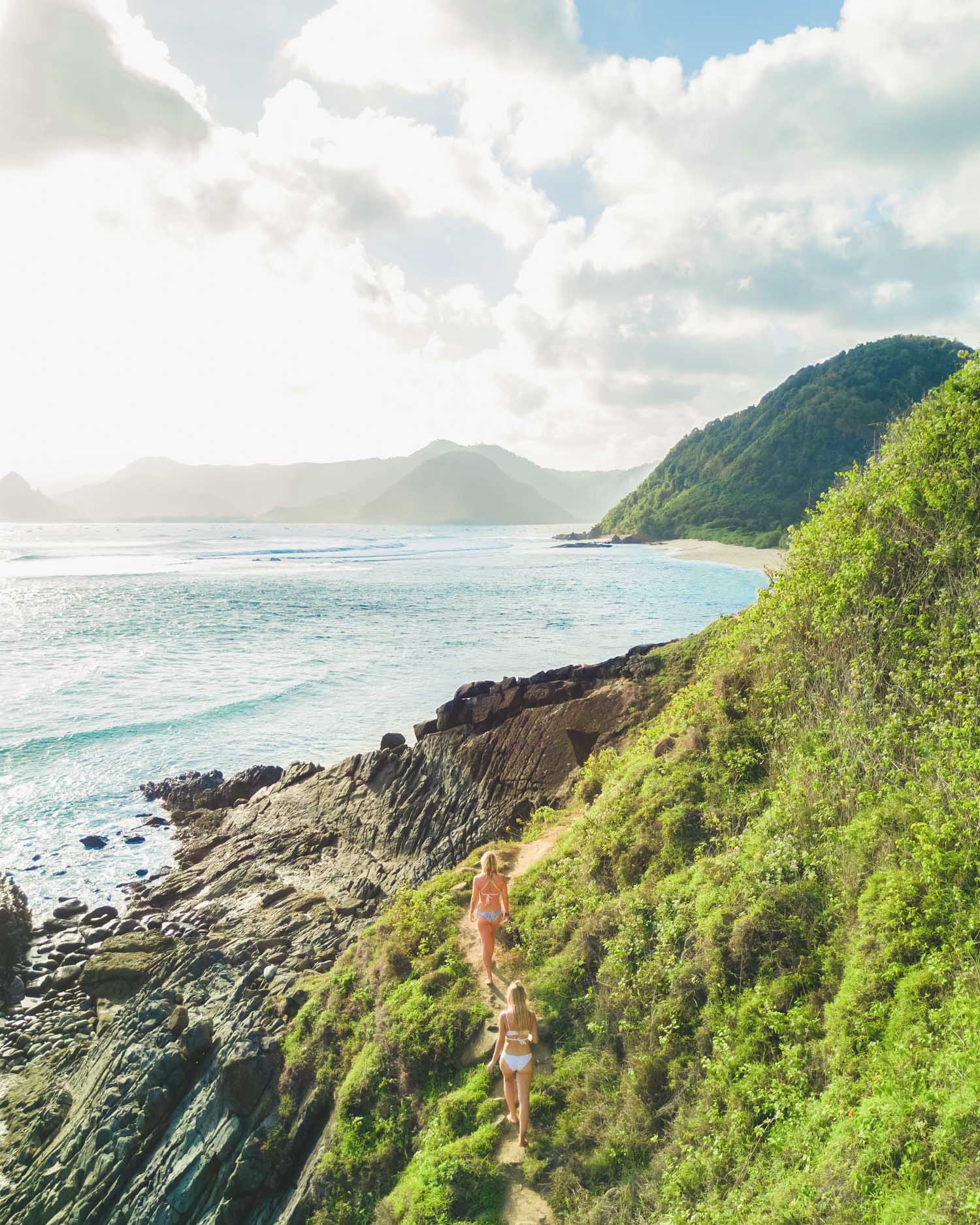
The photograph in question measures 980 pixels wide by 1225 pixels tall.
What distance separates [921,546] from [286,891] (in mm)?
13613

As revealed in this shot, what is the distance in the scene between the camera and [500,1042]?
6.95 metres

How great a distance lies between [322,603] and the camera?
53344mm

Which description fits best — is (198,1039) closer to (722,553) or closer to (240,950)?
(240,950)

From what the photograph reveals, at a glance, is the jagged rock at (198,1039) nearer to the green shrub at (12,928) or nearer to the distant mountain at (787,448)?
the green shrub at (12,928)

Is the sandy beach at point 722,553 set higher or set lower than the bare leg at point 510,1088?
higher

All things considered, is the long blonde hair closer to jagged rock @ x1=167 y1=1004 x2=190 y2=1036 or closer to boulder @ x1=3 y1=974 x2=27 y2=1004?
jagged rock @ x1=167 y1=1004 x2=190 y2=1036

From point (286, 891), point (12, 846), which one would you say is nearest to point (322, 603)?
point (12, 846)

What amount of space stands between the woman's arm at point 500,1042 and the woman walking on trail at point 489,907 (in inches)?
37.6

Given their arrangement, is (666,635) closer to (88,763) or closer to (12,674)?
(88,763)

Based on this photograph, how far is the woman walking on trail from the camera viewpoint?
8.33 meters

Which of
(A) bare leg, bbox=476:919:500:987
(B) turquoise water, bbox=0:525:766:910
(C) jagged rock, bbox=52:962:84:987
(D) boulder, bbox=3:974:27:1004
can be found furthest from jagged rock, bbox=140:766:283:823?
(A) bare leg, bbox=476:919:500:987

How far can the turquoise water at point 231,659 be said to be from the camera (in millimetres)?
20297

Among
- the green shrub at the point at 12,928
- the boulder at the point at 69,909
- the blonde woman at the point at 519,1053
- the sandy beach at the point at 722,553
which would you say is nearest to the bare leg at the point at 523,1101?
the blonde woman at the point at 519,1053

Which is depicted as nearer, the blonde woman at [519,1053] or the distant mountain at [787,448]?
the blonde woman at [519,1053]
